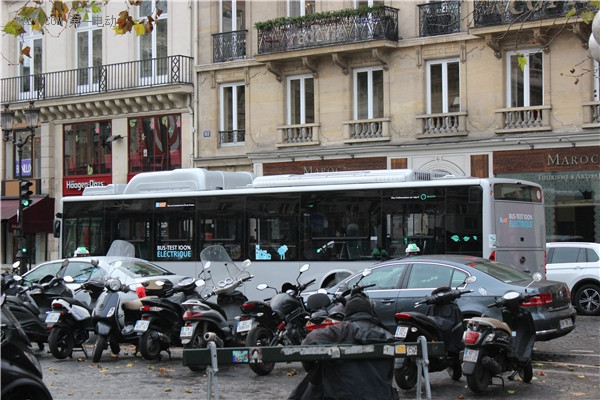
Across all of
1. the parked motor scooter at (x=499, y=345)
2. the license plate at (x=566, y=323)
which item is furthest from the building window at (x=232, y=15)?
the parked motor scooter at (x=499, y=345)

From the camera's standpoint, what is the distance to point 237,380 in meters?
12.5

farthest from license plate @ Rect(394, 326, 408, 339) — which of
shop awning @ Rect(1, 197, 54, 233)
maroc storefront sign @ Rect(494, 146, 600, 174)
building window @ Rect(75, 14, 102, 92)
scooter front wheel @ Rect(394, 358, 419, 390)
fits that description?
shop awning @ Rect(1, 197, 54, 233)

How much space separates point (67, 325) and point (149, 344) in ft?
4.80

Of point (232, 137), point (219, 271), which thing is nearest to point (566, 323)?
point (219, 271)

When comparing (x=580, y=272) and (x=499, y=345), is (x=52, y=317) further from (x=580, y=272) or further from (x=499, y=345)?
(x=580, y=272)

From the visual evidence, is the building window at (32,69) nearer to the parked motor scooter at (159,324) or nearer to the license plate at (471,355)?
the parked motor scooter at (159,324)

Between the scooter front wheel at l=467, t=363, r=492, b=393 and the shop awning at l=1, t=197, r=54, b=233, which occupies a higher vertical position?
the shop awning at l=1, t=197, r=54, b=233

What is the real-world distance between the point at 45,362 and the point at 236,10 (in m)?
21.1

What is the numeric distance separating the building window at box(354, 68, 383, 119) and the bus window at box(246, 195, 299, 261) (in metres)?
9.79

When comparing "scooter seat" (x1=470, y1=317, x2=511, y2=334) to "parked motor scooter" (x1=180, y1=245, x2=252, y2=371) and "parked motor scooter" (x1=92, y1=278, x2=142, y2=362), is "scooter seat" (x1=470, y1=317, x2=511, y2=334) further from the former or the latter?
"parked motor scooter" (x1=92, y1=278, x2=142, y2=362)

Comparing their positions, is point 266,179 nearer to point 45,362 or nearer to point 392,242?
point 392,242

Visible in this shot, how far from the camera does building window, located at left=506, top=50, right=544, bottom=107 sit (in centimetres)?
2745

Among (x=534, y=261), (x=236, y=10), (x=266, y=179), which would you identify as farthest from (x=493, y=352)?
(x=236, y=10)

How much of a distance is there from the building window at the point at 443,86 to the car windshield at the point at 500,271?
15.8 m
